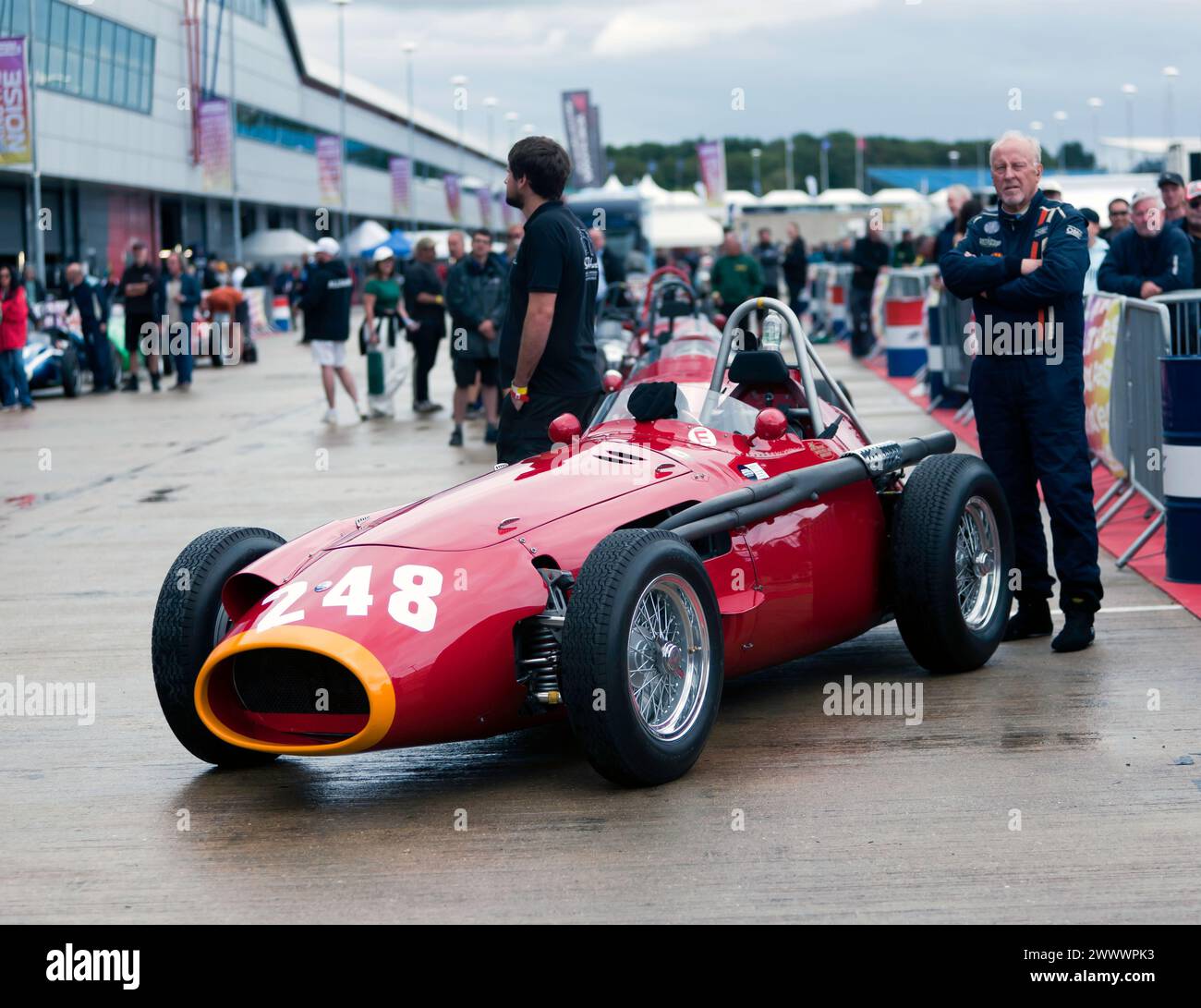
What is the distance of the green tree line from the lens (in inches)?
6186

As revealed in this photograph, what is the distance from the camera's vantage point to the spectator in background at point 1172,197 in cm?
1158

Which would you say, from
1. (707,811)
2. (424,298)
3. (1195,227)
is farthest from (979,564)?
(424,298)

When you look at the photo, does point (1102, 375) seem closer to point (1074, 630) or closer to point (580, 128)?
point (1074, 630)

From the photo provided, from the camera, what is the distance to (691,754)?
508 cm

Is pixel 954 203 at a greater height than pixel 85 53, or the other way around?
pixel 85 53

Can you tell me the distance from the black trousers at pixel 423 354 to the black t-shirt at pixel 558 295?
427 inches

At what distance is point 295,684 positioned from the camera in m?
4.86

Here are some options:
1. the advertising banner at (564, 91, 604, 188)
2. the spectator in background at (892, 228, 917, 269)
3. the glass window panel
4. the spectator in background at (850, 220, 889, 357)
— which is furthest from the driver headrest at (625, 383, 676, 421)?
the advertising banner at (564, 91, 604, 188)

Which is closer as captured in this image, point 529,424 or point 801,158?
point 529,424

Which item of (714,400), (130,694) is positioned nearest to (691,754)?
(714,400)

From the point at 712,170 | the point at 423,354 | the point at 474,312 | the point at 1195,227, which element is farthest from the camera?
the point at 712,170

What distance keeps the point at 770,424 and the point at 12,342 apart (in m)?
16.8

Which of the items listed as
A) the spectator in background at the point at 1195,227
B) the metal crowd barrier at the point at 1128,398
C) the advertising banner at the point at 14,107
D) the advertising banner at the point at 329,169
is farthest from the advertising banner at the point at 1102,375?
the advertising banner at the point at 329,169
